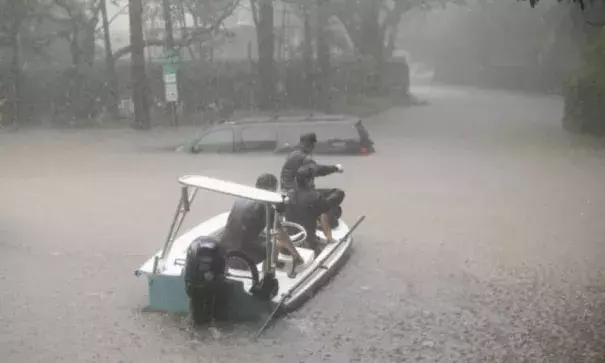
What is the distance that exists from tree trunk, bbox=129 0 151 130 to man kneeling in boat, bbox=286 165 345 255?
40.3ft

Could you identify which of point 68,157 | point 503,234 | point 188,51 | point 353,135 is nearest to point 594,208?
point 503,234

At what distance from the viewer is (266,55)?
22.9m

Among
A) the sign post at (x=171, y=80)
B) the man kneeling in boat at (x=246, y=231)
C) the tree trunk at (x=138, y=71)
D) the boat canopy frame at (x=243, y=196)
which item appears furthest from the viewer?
the tree trunk at (x=138, y=71)

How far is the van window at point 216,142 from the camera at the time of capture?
48.9 ft

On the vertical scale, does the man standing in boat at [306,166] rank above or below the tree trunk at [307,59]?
below

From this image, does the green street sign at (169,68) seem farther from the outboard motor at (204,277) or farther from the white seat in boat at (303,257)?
the outboard motor at (204,277)

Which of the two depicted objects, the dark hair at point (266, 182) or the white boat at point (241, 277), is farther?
the dark hair at point (266, 182)

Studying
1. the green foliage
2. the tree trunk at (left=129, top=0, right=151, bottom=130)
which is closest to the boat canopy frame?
the green foliage

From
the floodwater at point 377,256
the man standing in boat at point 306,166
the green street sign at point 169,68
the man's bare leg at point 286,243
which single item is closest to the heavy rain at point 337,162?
the floodwater at point 377,256

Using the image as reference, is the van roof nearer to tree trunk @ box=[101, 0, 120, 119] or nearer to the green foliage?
the green foliage

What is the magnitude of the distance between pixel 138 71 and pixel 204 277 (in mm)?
15378

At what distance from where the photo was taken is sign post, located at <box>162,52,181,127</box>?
1877 cm

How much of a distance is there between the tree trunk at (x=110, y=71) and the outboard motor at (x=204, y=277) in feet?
51.9

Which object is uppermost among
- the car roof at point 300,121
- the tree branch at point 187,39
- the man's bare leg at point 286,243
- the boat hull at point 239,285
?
the tree branch at point 187,39
